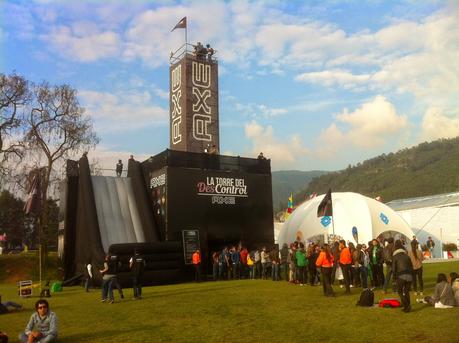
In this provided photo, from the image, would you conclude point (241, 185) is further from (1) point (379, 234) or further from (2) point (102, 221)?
(1) point (379, 234)

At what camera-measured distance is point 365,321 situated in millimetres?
9375

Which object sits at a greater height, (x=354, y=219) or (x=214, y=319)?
(x=354, y=219)

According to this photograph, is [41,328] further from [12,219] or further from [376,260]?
[12,219]

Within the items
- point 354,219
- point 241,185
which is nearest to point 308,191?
point 354,219

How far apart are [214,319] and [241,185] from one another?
44.3 feet

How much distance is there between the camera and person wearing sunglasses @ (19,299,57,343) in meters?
7.71

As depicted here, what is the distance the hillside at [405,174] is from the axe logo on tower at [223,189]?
82.5 meters

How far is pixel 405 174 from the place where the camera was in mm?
125875

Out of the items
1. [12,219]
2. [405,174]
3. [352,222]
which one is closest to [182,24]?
[352,222]

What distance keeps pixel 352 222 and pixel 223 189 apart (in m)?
13.0

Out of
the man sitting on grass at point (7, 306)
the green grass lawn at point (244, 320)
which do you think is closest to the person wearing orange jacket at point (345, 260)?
the green grass lawn at point (244, 320)

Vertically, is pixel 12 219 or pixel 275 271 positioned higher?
pixel 12 219

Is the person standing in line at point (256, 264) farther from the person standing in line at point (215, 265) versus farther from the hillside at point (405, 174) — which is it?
the hillside at point (405, 174)

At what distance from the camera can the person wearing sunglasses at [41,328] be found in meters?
7.71
